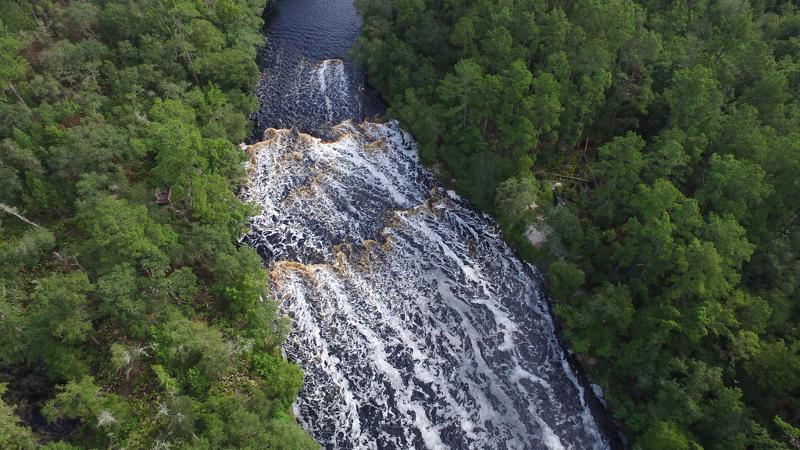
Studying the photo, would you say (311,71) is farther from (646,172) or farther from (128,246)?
(646,172)

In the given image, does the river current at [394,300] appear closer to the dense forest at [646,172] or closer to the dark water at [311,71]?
the dark water at [311,71]

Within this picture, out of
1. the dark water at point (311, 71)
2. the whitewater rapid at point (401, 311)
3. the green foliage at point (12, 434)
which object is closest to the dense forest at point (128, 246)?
the green foliage at point (12, 434)

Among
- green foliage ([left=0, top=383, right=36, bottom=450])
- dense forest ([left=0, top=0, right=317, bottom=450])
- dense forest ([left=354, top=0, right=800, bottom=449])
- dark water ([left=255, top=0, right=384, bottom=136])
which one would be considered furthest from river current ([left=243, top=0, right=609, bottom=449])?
green foliage ([left=0, top=383, right=36, bottom=450])

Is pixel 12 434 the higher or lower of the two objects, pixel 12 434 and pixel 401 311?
the lower

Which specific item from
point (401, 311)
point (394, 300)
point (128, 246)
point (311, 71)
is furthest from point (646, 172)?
point (311, 71)

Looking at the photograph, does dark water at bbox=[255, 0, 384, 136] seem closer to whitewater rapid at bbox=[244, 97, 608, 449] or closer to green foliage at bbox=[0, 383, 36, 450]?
whitewater rapid at bbox=[244, 97, 608, 449]

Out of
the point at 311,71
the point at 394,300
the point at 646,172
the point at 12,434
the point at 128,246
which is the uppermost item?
the point at 646,172
